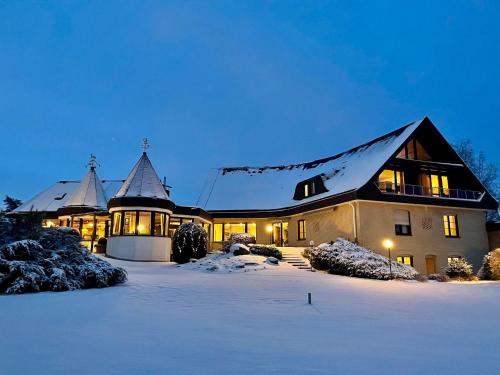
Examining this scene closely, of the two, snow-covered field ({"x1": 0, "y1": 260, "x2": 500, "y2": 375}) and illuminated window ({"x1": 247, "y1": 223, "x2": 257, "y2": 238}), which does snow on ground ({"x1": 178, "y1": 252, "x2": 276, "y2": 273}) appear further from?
illuminated window ({"x1": 247, "y1": 223, "x2": 257, "y2": 238})

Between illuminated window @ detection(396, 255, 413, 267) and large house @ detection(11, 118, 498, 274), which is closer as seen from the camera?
large house @ detection(11, 118, 498, 274)

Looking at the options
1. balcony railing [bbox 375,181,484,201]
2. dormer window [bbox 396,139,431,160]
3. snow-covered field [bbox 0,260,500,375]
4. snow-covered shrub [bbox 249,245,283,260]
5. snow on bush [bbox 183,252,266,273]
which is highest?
dormer window [bbox 396,139,431,160]

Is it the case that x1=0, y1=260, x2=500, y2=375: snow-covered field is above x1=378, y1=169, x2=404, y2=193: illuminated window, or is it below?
below

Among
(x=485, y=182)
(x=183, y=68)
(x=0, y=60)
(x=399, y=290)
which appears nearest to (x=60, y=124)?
(x=0, y=60)

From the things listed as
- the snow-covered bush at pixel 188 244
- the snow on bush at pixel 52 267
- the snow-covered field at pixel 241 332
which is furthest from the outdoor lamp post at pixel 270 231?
the snow on bush at pixel 52 267

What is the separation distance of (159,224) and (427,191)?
1639 cm

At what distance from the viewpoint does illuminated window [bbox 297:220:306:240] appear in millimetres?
26922

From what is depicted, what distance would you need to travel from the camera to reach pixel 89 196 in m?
28.8

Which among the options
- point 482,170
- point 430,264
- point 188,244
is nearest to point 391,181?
point 430,264

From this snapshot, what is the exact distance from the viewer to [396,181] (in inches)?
924

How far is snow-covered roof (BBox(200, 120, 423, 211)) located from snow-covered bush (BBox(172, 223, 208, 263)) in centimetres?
855

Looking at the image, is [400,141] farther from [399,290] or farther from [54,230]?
[54,230]

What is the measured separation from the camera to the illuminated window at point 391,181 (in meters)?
22.6

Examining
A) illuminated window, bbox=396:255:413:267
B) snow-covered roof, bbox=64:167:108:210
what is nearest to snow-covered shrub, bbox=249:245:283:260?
illuminated window, bbox=396:255:413:267
